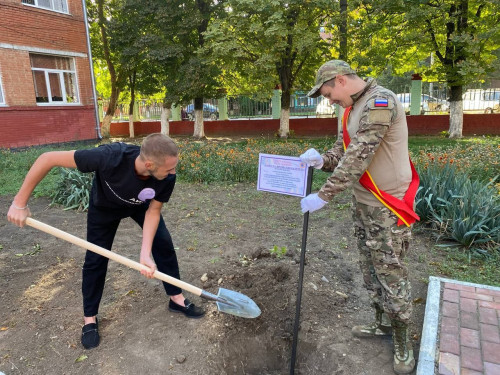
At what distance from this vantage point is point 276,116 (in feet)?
56.1

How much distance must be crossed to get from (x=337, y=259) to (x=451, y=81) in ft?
35.5

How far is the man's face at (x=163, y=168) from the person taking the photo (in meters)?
2.06

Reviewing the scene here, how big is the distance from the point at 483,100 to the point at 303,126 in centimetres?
692

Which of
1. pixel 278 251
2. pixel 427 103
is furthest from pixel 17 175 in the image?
pixel 427 103

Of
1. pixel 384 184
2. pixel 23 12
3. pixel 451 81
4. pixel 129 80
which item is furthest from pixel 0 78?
pixel 451 81

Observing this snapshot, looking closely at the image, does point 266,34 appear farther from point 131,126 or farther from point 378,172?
point 131,126

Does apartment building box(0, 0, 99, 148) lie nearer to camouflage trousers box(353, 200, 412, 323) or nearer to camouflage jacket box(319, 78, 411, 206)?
camouflage jacket box(319, 78, 411, 206)

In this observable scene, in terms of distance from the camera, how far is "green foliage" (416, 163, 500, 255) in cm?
376

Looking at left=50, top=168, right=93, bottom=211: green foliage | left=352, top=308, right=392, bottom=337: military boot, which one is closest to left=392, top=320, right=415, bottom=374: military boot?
left=352, top=308, right=392, bottom=337: military boot

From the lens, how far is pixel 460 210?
3.95 metres

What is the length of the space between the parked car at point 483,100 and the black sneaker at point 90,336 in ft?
48.4

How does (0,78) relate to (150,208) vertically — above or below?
above

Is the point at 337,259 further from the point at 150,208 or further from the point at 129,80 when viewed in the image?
the point at 129,80

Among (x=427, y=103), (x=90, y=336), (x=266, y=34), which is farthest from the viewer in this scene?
(x=427, y=103)
